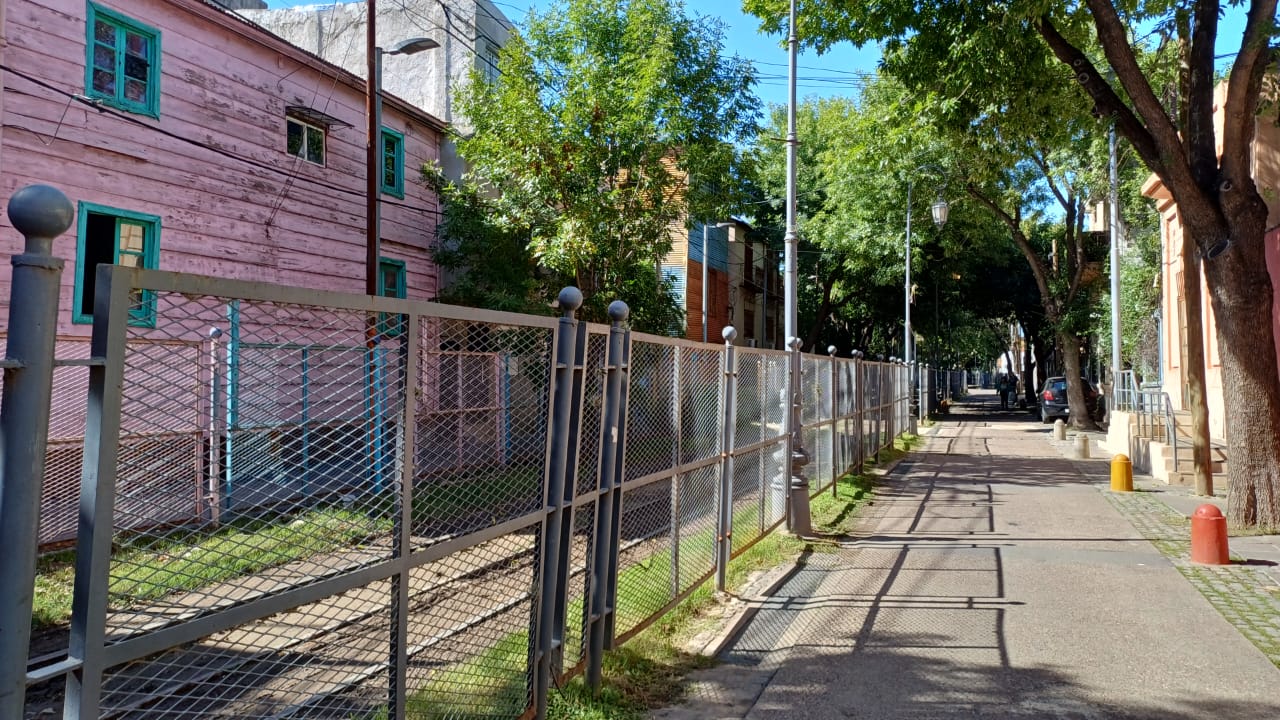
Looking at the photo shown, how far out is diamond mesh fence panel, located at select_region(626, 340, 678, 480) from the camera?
18.6 ft

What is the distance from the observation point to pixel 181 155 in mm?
11102

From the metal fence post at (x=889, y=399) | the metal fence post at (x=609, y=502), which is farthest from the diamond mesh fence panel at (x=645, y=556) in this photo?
the metal fence post at (x=889, y=399)

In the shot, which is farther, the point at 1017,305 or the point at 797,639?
the point at 1017,305

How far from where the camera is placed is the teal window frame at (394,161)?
49.1 feet

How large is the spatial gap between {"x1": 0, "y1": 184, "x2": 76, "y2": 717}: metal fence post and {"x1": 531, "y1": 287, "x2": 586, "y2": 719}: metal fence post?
96.5 inches

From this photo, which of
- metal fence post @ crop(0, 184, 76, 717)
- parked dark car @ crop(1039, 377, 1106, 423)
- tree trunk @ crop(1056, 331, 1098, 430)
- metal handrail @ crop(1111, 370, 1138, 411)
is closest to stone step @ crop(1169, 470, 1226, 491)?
metal handrail @ crop(1111, 370, 1138, 411)

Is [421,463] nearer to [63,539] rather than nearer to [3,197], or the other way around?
[63,539]

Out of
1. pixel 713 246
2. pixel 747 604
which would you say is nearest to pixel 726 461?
pixel 747 604

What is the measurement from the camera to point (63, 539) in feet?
24.0

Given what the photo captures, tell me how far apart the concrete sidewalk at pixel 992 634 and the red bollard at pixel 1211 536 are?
282 millimetres

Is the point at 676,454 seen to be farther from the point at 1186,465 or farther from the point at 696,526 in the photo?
the point at 1186,465

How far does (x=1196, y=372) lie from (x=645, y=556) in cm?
992

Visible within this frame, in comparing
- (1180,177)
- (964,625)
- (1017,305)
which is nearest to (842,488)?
(1180,177)

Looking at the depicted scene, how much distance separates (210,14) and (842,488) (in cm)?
1110
